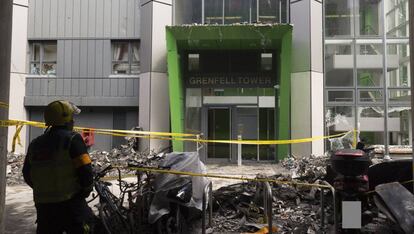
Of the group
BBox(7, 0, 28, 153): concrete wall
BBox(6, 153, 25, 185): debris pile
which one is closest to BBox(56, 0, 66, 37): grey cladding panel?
BBox(7, 0, 28, 153): concrete wall

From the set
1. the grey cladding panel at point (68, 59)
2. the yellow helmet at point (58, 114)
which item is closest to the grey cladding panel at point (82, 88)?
the grey cladding panel at point (68, 59)

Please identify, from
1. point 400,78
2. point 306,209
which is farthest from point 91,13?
point 306,209

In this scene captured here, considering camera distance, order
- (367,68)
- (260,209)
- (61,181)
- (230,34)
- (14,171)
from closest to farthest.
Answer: (61,181)
(260,209)
(14,171)
(230,34)
(367,68)

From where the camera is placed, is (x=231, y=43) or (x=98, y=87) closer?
(x=231, y=43)

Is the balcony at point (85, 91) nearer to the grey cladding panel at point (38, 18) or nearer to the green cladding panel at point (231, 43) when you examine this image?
the grey cladding panel at point (38, 18)

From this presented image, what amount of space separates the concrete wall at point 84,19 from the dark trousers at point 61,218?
15907 millimetres

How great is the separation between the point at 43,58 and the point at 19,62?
40.1 inches

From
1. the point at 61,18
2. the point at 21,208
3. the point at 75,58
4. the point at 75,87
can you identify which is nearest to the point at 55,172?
the point at 21,208

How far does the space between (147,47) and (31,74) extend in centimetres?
575

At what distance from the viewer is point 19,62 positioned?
62.0 feet

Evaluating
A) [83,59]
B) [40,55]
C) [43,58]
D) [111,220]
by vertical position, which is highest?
[40,55]

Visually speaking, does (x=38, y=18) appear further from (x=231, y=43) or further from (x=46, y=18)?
(x=231, y=43)

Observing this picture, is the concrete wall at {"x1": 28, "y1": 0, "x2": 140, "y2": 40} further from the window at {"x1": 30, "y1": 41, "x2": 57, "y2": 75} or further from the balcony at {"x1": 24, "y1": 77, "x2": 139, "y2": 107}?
the balcony at {"x1": 24, "y1": 77, "x2": 139, "y2": 107}

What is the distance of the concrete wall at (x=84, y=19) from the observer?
739 inches
